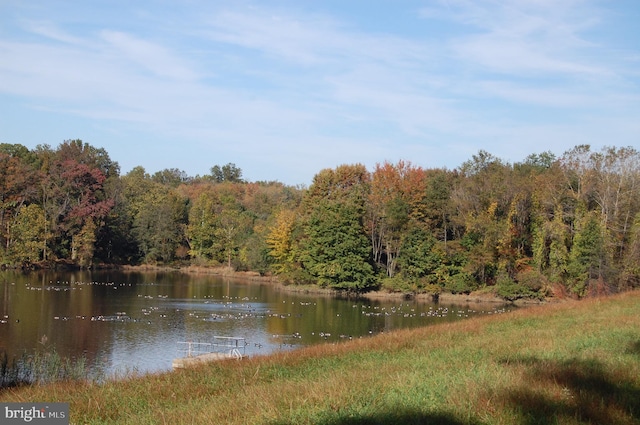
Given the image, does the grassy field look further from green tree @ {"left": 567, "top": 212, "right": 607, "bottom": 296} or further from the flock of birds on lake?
green tree @ {"left": 567, "top": 212, "right": 607, "bottom": 296}

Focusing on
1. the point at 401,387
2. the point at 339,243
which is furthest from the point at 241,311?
the point at 401,387

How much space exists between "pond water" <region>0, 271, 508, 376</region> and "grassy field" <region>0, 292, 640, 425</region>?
34.0 ft

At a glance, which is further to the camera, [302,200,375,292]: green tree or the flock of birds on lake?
[302,200,375,292]: green tree

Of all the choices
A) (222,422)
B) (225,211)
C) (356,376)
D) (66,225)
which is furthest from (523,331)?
(225,211)

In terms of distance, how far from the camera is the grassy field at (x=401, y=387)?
20.6 feet

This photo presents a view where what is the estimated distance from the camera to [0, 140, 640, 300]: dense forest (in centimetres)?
4778

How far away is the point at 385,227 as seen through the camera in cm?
6134

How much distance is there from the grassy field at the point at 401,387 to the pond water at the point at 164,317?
1036 cm

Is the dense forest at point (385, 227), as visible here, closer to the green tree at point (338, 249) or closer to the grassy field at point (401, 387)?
the green tree at point (338, 249)

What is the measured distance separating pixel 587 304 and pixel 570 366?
1027cm

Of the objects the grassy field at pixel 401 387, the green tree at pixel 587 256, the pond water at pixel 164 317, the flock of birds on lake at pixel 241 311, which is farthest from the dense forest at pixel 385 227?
the grassy field at pixel 401 387

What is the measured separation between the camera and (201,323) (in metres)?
36.2

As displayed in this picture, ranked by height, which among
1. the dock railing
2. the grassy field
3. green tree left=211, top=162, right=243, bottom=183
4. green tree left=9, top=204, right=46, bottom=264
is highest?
green tree left=211, top=162, right=243, bottom=183

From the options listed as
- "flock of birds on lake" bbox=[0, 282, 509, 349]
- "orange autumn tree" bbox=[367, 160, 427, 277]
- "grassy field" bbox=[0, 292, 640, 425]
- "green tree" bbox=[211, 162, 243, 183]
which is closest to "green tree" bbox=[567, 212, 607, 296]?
"flock of birds on lake" bbox=[0, 282, 509, 349]
